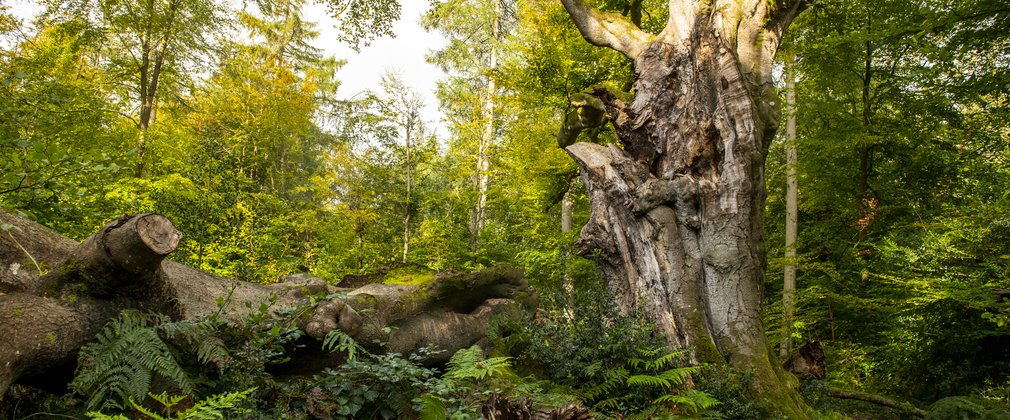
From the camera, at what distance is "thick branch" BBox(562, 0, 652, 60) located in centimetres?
650

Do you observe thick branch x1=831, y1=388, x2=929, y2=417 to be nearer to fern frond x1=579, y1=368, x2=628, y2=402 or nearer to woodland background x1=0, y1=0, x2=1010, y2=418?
woodland background x1=0, y1=0, x2=1010, y2=418

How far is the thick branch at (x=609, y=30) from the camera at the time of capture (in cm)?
650

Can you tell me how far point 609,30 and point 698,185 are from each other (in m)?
2.75

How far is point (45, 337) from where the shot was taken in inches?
95.6

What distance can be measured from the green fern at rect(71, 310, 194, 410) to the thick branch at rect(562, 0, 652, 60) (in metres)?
5.98

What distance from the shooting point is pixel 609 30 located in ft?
22.0

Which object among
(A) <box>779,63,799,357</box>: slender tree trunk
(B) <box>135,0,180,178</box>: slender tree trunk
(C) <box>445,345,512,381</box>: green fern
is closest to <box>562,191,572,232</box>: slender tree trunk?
(A) <box>779,63,799,357</box>: slender tree trunk

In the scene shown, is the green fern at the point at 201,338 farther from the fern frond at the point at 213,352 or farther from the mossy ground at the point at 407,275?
the mossy ground at the point at 407,275

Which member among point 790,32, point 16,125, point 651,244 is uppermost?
point 790,32

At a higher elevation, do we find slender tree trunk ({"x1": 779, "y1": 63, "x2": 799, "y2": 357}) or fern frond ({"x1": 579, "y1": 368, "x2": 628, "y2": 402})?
slender tree trunk ({"x1": 779, "y1": 63, "x2": 799, "y2": 357})

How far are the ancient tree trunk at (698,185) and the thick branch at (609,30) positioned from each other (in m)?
0.25

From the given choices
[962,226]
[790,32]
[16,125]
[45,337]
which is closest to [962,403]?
[962,226]

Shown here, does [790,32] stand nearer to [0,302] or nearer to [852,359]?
[852,359]

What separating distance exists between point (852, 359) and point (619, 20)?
295 inches
